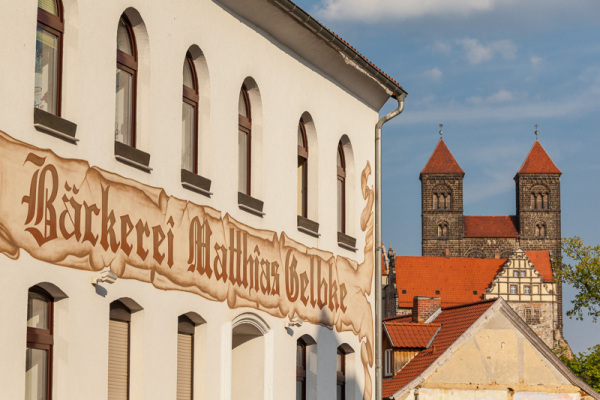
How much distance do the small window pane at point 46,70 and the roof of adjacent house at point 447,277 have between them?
4591 inches

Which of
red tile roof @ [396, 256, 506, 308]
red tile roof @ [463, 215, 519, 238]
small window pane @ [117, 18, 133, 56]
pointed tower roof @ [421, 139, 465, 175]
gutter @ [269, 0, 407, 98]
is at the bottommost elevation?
small window pane @ [117, 18, 133, 56]

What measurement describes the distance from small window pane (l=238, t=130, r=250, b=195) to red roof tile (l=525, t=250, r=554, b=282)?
Answer: 11596 centimetres

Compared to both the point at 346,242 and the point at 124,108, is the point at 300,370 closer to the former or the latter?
the point at 346,242

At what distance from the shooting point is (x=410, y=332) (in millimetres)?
42250

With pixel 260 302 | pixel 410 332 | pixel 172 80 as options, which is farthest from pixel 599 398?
pixel 172 80

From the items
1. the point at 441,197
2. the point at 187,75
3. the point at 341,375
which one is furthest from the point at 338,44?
the point at 441,197

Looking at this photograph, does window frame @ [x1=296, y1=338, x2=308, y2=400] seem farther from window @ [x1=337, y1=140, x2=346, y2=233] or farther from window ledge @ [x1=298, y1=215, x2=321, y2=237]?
window @ [x1=337, y1=140, x2=346, y2=233]

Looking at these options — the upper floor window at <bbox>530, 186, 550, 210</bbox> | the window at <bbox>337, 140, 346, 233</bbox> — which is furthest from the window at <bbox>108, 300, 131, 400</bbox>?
the upper floor window at <bbox>530, 186, 550, 210</bbox>

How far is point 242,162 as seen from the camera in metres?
18.3

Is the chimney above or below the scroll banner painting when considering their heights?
above

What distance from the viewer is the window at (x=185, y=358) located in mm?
15906

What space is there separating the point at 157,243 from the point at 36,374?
2859mm

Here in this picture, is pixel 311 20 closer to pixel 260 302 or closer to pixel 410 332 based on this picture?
pixel 260 302

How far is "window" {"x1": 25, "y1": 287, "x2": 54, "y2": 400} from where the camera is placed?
40.6ft
